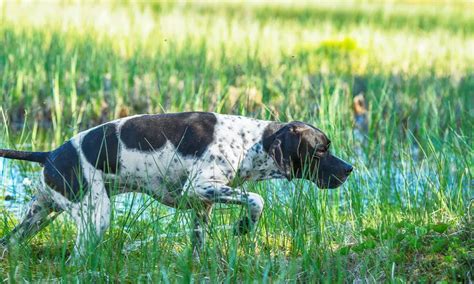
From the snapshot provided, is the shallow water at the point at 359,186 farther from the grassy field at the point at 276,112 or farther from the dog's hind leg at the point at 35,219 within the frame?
the dog's hind leg at the point at 35,219

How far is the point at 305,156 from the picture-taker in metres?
5.34

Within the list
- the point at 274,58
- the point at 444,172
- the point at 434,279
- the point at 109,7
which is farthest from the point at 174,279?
the point at 109,7

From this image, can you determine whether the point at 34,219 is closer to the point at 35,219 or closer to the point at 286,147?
the point at 35,219

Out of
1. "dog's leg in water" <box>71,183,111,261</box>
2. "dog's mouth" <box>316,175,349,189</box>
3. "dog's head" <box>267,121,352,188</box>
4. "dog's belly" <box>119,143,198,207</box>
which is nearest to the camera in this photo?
"dog's leg in water" <box>71,183,111,261</box>

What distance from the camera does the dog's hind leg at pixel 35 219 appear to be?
206 inches

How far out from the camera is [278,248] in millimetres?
5113

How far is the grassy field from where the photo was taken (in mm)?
4715

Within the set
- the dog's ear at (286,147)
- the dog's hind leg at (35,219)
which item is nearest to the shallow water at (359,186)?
the dog's ear at (286,147)

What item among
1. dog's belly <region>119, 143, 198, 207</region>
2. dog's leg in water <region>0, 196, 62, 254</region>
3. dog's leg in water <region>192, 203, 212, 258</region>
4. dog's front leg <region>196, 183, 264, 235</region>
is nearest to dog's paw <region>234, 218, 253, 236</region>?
Result: dog's front leg <region>196, 183, 264, 235</region>

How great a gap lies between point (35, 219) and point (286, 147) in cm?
132

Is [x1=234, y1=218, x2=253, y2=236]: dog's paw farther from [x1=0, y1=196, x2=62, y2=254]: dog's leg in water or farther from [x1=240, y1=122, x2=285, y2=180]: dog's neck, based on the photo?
[x1=0, y1=196, x2=62, y2=254]: dog's leg in water

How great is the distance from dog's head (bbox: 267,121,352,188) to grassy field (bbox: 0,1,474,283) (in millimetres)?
159

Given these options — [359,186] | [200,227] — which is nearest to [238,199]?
[200,227]

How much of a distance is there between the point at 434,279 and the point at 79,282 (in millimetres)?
1554
